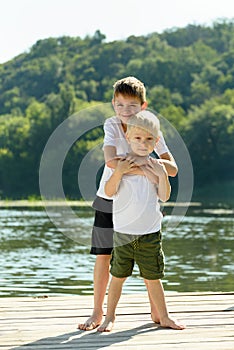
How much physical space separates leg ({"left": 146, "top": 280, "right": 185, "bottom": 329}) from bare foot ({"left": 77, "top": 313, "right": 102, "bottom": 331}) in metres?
0.28

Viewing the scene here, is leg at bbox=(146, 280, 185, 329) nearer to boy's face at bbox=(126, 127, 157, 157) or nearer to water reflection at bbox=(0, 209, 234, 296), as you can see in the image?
boy's face at bbox=(126, 127, 157, 157)

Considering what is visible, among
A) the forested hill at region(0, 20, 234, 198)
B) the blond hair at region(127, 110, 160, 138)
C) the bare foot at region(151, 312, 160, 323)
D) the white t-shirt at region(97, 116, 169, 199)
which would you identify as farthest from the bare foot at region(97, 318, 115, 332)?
the forested hill at region(0, 20, 234, 198)

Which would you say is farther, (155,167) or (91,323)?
(91,323)

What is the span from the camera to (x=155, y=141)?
12.1 feet

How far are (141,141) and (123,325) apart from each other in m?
0.91

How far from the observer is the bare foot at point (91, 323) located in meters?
3.83

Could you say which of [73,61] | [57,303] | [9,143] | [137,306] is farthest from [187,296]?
[73,61]

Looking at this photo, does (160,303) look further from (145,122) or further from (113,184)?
(145,122)

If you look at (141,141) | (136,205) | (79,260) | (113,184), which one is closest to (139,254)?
(136,205)

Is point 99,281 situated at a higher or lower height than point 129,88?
lower

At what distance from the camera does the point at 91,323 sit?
3.86 m

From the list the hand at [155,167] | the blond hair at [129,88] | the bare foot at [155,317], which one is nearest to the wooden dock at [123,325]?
the bare foot at [155,317]

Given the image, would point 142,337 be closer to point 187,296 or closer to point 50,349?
point 50,349

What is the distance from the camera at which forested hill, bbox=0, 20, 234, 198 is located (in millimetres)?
55344
